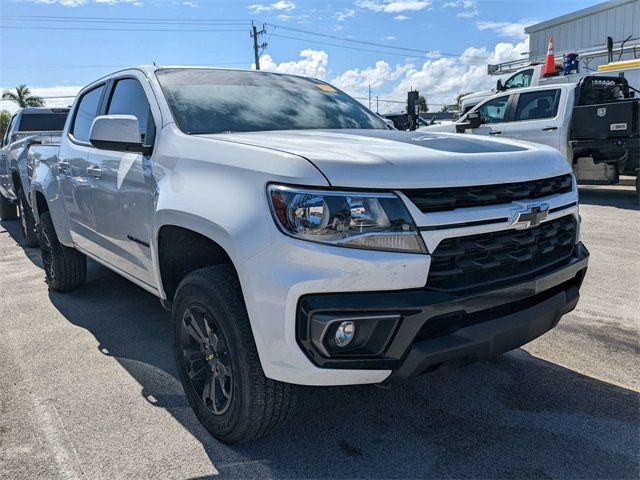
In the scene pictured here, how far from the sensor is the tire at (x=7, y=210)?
10742 millimetres

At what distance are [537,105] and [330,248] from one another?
967 cm

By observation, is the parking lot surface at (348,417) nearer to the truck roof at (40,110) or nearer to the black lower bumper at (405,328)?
the black lower bumper at (405,328)

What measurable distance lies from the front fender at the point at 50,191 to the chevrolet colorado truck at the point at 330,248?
1.77 metres

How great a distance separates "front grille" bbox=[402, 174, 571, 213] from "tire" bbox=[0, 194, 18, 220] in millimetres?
10608

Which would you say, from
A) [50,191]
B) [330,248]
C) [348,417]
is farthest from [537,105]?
[330,248]

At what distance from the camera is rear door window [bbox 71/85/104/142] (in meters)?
4.37

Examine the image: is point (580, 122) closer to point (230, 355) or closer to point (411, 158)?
point (411, 158)

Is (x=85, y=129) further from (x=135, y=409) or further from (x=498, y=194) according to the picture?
(x=498, y=194)

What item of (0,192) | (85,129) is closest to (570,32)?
(0,192)

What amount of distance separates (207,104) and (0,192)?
8727 millimetres

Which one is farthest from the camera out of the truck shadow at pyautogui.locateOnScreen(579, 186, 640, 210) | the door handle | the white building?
the white building

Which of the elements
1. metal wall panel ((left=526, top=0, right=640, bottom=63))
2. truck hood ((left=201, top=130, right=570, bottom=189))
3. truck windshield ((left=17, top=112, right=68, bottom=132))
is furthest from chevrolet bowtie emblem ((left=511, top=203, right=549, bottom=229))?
metal wall panel ((left=526, top=0, right=640, bottom=63))

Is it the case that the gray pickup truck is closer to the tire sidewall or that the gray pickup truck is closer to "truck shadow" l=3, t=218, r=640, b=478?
the tire sidewall

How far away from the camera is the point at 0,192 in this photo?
10.2 m
